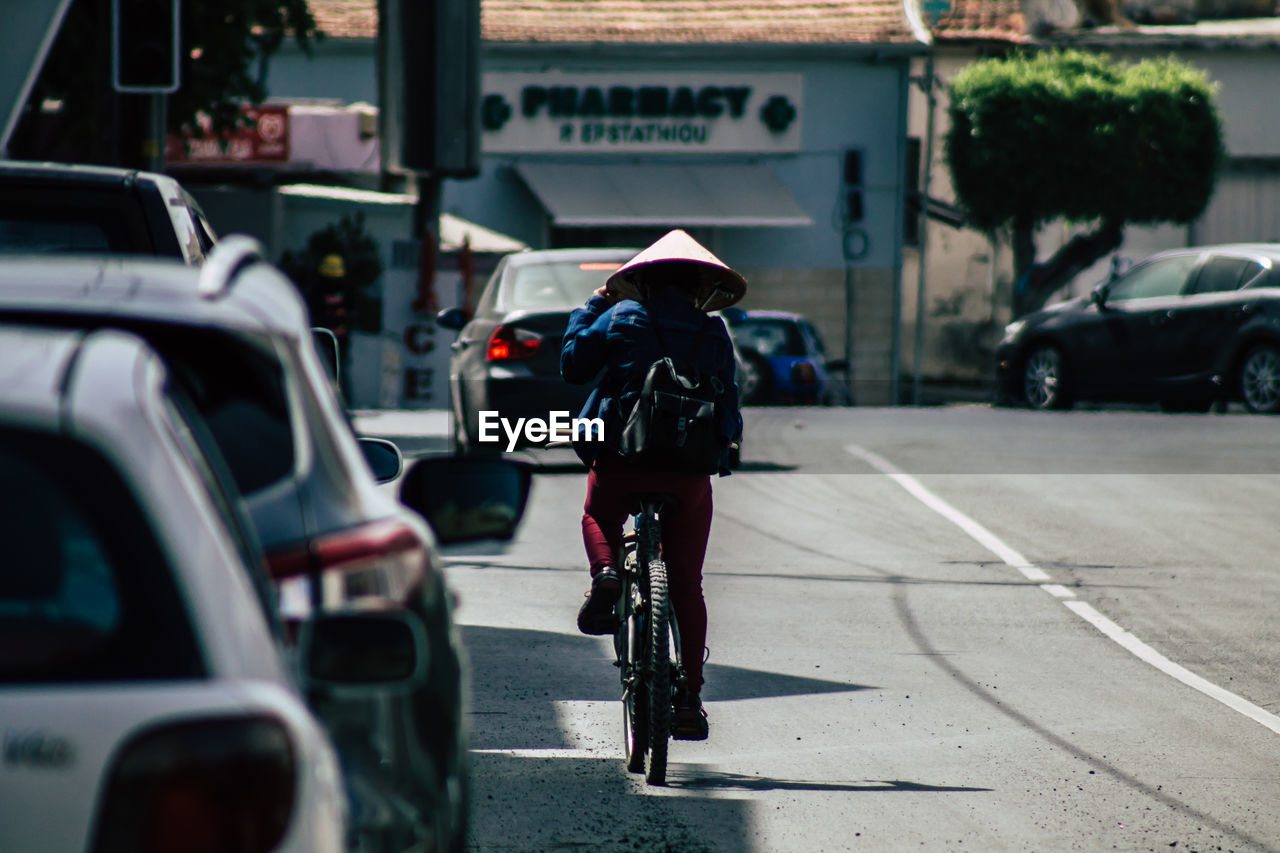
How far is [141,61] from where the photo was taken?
38.2 ft

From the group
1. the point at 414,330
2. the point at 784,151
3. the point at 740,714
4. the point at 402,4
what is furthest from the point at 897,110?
the point at 740,714

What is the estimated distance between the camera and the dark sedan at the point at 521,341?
48.8 ft

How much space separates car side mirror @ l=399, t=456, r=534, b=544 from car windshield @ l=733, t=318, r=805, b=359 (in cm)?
2212

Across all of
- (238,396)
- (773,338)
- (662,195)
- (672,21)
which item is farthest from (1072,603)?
(672,21)

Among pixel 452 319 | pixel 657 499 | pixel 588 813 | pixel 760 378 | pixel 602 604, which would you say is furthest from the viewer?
pixel 760 378

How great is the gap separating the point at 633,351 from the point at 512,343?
8.65m

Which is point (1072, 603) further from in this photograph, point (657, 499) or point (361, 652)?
point (361, 652)

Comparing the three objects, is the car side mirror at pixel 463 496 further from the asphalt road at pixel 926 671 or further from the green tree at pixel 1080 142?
the green tree at pixel 1080 142

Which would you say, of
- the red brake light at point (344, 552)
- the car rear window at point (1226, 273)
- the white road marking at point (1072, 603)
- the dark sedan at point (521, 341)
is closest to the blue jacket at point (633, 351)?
the white road marking at point (1072, 603)

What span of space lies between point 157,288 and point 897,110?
3823 centimetres

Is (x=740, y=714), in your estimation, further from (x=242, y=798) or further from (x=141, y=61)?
(x=141, y=61)

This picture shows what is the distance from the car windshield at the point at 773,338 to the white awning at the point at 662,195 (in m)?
12.0

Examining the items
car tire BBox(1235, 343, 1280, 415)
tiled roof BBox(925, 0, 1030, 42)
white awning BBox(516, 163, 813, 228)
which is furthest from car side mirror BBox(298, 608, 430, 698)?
tiled roof BBox(925, 0, 1030, 42)

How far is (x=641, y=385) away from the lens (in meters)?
6.29
